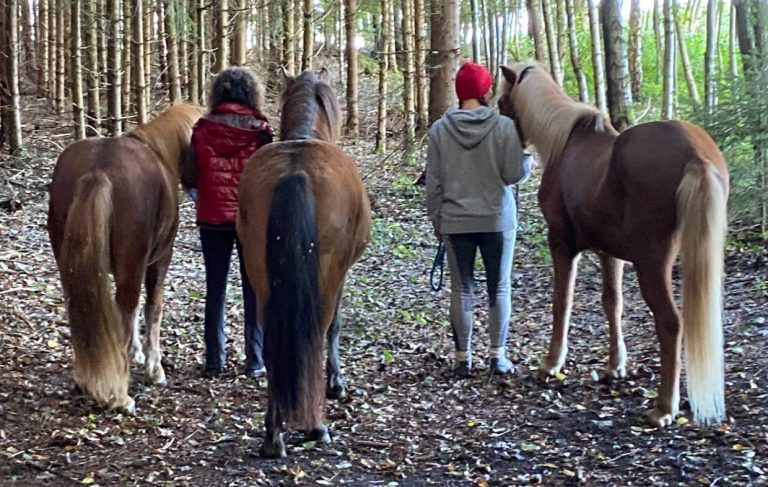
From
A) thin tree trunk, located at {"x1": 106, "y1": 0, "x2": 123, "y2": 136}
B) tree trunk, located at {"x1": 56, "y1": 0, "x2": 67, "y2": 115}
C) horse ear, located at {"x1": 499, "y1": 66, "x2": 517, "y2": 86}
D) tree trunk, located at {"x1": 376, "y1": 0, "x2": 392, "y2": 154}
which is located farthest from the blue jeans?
tree trunk, located at {"x1": 56, "y1": 0, "x2": 67, "y2": 115}

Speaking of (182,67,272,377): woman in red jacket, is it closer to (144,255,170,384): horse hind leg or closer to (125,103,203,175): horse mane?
(125,103,203,175): horse mane

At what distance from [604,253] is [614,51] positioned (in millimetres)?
2733

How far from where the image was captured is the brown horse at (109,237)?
4023 mm

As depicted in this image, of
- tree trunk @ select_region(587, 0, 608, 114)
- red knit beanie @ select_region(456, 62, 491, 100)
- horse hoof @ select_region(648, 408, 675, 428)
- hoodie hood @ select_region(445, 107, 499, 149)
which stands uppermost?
tree trunk @ select_region(587, 0, 608, 114)

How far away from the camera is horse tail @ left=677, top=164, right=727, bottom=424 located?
3686 millimetres

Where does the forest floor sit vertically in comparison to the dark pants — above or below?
below

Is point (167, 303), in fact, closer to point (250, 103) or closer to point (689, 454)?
point (250, 103)

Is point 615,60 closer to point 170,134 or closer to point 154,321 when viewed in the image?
point 170,134

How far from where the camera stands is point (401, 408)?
15.0 ft

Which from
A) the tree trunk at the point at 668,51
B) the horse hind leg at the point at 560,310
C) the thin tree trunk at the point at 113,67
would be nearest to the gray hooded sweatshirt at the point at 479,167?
the horse hind leg at the point at 560,310

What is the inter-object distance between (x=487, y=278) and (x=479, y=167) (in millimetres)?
729

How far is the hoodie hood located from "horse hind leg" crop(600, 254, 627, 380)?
1078mm

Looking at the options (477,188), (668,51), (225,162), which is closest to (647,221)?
(477,188)

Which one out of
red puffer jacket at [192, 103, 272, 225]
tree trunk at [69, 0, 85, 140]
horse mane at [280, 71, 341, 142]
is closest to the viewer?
horse mane at [280, 71, 341, 142]
